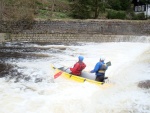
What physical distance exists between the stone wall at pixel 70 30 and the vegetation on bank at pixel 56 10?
102cm

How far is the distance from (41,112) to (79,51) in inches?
468

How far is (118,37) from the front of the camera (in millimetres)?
26875

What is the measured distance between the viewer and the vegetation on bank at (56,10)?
27.4 metres

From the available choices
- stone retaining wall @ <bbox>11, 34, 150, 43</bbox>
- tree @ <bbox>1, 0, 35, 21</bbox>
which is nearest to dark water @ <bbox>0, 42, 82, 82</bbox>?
stone retaining wall @ <bbox>11, 34, 150, 43</bbox>

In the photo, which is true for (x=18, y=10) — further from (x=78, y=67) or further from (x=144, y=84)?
(x=144, y=84)

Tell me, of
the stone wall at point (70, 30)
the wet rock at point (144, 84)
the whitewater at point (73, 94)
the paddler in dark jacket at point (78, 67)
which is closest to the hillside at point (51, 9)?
the stone wall at point (70, 30)

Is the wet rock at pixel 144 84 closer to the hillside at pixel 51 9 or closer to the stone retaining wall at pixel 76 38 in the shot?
the stone retaining wall at pixel 76 38

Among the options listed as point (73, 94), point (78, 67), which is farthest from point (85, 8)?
point (73, 94)

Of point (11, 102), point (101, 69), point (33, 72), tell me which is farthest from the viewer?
point (33, 72)

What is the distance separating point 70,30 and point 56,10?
6.62 metres

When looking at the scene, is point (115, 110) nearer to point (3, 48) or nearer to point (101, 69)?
point (101, 69)

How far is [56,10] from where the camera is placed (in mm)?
33031

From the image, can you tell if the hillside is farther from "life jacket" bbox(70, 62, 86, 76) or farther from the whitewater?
"life jacket" bbox(70, 62, 86, 76)

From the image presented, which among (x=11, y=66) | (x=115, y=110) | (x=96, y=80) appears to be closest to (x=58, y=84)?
(x=96, y=80)
